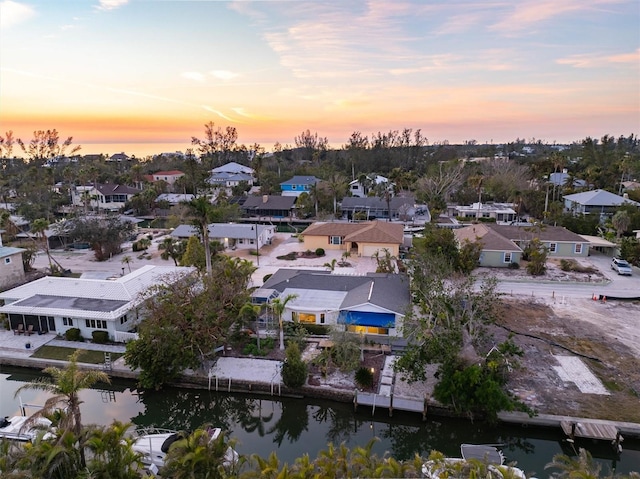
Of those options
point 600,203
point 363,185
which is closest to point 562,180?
point 600,203

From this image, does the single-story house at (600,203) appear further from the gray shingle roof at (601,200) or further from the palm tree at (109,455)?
the palm tree at (109,455)

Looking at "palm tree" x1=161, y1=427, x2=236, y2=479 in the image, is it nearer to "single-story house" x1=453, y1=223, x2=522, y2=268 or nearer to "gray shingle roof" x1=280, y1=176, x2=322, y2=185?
"single-story house" x1=453, y1=223, x2=522, y2=268

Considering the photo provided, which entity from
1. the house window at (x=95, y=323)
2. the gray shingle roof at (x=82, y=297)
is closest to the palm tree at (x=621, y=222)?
the gray shingle roof at (x=82, y=297)

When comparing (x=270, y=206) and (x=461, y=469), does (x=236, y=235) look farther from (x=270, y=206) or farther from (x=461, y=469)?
(x=461, y=469)

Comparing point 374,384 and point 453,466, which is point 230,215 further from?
point 453,466

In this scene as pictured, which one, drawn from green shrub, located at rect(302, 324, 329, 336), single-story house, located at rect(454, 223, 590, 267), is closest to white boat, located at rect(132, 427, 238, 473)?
green shrub, located at rect(302, 324, 329, 336)

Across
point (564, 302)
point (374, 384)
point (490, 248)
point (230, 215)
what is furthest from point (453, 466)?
point (230, 215)
